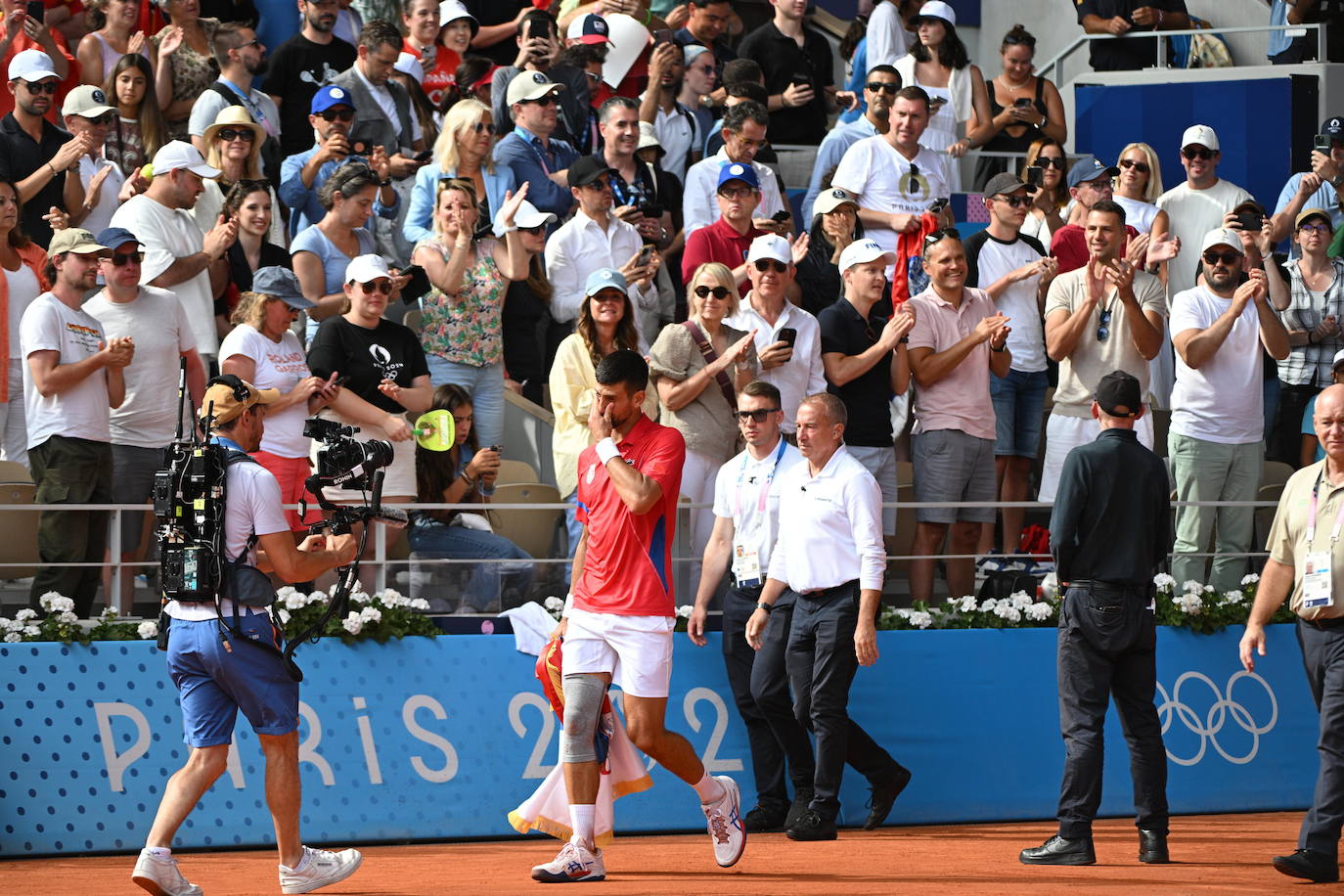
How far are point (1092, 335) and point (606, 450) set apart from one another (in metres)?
4.63

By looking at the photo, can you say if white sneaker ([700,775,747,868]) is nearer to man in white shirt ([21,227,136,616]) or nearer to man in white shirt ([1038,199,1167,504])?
man in white shirt ([21,227,136,616])

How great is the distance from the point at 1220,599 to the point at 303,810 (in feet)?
17.7

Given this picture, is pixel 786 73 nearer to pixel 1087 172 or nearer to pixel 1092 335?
pixel 1087 172

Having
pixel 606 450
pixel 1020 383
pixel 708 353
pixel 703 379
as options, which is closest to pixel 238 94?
pixel 708 353

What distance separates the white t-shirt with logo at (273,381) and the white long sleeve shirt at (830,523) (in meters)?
2.78

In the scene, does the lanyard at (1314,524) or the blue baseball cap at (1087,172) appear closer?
the lanyard at (1314,524)

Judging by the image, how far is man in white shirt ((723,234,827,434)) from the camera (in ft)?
35.5

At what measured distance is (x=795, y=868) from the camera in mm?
8539

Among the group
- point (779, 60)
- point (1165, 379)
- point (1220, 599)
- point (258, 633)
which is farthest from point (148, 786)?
point (779, 60)

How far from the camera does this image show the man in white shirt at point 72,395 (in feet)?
31.7

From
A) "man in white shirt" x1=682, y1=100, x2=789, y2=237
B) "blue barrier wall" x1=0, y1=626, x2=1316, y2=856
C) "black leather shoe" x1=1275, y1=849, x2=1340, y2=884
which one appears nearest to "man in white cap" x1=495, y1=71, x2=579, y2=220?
"man in white shirt" x1=682, y1=100, x2=789, y2=237

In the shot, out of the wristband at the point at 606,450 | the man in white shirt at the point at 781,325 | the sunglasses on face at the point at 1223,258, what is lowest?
the wristband at the point at 606,450

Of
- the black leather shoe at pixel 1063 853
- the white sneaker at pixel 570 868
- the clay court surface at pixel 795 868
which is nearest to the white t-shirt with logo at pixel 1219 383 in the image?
the clay court surface at pixel 795 868

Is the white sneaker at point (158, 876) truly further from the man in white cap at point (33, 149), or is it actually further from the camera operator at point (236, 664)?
the man in white cap at point (33, 149)
